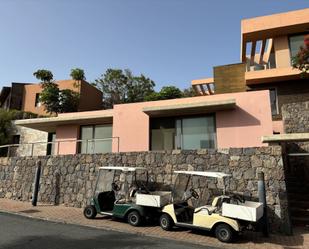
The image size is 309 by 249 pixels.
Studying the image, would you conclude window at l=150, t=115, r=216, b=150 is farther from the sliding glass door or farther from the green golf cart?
the green golf cart

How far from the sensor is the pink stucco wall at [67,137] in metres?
17.2

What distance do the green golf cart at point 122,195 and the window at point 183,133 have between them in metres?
2.69

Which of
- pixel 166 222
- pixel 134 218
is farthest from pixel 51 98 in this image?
pixel 166 222

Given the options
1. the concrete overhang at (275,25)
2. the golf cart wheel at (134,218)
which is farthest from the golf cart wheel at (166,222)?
the concrete overhang at (275,25)

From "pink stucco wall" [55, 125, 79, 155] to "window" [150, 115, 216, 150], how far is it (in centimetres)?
587

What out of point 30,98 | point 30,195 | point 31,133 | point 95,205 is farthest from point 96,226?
point 30,98

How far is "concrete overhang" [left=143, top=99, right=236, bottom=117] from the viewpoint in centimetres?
1257

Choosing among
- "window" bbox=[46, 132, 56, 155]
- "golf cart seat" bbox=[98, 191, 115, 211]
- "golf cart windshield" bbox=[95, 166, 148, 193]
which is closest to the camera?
"golf cart seat" bbox=[98, 191, 115, 211]

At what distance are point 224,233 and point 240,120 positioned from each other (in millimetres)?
6553

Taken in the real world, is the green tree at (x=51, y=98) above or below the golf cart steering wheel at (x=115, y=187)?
above

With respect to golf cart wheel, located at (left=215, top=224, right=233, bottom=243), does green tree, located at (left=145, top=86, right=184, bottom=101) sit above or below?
above

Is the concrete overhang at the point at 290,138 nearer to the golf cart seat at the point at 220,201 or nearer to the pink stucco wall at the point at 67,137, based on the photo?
the golf cart seat at the point at 220,201

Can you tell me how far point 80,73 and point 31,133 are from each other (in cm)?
764

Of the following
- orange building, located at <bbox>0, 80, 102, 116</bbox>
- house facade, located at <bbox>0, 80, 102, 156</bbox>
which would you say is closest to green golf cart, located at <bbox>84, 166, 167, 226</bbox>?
house facade, located at <bbox>0, 80, 102, 156</bbox>
